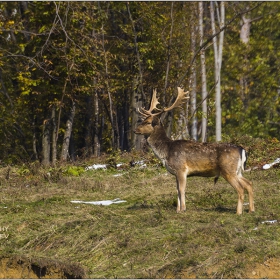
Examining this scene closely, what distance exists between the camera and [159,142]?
524 inches

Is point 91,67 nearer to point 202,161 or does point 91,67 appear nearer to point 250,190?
point 202,161

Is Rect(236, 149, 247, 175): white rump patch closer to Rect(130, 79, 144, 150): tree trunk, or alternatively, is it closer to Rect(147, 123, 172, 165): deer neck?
Rect(147, 123, 172, 165): deer neck

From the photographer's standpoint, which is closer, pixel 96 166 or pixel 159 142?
pixel 159 142

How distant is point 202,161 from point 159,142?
1.22 m

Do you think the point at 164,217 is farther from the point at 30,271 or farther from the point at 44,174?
the point at 44,174

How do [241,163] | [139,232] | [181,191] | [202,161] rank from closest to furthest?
[139,232] → [241,163] → [202,161] → [181,191]

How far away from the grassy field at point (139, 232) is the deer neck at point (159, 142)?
3.50ft

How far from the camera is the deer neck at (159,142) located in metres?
13.1

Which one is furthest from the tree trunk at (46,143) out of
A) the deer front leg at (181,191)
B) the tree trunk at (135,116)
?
the deer front leg at (181,191)

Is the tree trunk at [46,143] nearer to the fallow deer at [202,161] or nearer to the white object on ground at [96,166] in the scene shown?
the white object on ground at [96,166]

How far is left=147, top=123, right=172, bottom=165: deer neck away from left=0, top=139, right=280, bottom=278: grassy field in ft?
3.50

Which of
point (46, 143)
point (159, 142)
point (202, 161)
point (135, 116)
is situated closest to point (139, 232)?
point (202, 161)

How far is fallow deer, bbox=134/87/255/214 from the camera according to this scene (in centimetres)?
1216

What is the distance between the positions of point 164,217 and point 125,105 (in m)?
18.9
